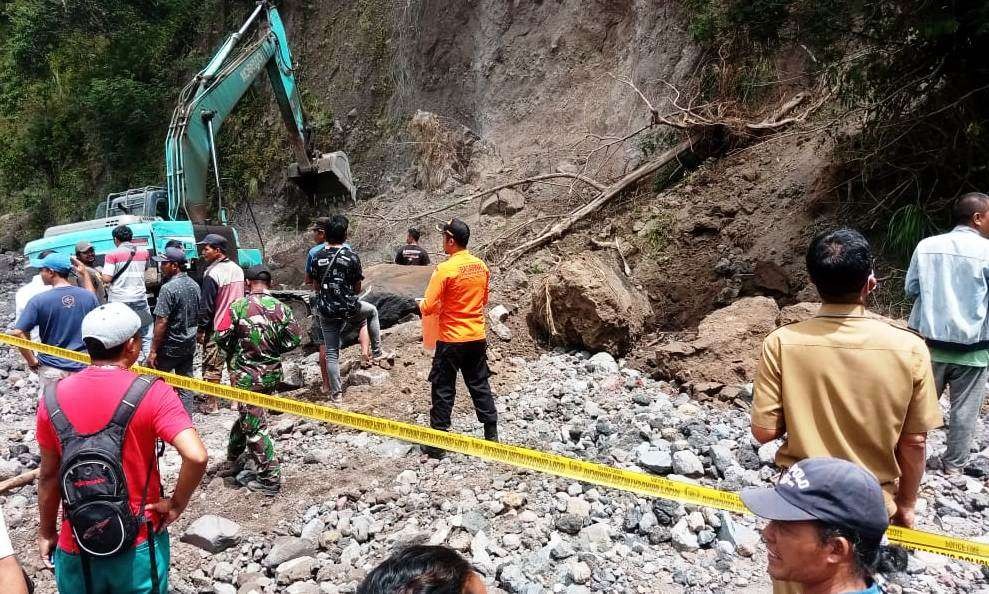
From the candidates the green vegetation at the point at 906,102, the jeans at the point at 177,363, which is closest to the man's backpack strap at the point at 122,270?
the jeans at the point at 177,363

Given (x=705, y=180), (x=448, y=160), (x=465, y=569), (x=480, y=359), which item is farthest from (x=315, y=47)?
(x=465, y=569)

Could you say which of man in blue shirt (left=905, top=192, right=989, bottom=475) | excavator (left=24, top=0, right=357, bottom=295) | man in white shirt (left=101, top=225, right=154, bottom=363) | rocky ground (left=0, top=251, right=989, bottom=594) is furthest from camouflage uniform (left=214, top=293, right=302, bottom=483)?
excavator (left=24, top=0, right=357, bottom=295)

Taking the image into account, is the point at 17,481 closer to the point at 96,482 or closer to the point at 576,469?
the point at 96,482

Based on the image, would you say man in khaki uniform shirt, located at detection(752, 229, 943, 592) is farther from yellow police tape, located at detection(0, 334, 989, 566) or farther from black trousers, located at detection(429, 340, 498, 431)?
black trousers, located at detection(429, 340, 498, 431)

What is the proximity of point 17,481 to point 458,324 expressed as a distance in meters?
3.57

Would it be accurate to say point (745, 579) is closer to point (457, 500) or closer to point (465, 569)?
point (457, 500)

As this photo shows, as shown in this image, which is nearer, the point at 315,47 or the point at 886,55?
the point at 886,55

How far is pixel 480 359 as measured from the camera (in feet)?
14.9

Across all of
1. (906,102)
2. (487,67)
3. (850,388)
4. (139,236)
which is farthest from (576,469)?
(487,67)

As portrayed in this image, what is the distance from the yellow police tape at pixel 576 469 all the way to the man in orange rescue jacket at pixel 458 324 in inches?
42.7

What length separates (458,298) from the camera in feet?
14.4

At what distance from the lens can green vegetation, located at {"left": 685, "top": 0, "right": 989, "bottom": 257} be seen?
6113 mm

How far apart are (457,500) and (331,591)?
38.8 inches

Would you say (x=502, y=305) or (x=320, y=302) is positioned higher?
(x=320, y=302)
